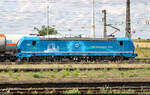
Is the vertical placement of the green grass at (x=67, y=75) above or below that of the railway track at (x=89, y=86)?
below

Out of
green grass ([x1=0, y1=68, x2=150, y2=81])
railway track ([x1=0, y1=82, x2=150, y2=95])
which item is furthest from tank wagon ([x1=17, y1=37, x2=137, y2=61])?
railway track ([x1=0, y1=82, x2=150, y2=95])

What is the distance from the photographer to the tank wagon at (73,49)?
32.4m

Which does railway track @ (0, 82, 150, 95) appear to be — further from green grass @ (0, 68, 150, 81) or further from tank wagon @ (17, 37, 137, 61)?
tank wagon @ (17, 37, 137, 61)

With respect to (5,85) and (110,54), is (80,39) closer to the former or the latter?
(110,54)

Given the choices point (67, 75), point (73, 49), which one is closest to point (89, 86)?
point (67, 75)

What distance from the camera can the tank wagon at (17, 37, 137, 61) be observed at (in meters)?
32.4

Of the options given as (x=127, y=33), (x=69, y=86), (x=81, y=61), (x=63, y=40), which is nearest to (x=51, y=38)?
(x=63, y=40)

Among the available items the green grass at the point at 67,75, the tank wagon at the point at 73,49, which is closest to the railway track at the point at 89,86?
the green grass at the point at 67,75

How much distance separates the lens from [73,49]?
33000 millimetres

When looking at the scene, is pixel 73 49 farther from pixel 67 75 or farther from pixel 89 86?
pixel 89 86

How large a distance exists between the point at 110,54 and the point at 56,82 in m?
19.1

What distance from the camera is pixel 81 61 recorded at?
31.5m

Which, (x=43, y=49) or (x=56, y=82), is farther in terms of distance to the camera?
(x=43, y=49)

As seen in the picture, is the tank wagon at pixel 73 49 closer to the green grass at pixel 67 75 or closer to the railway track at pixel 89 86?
the green grass at pixel 67 75
